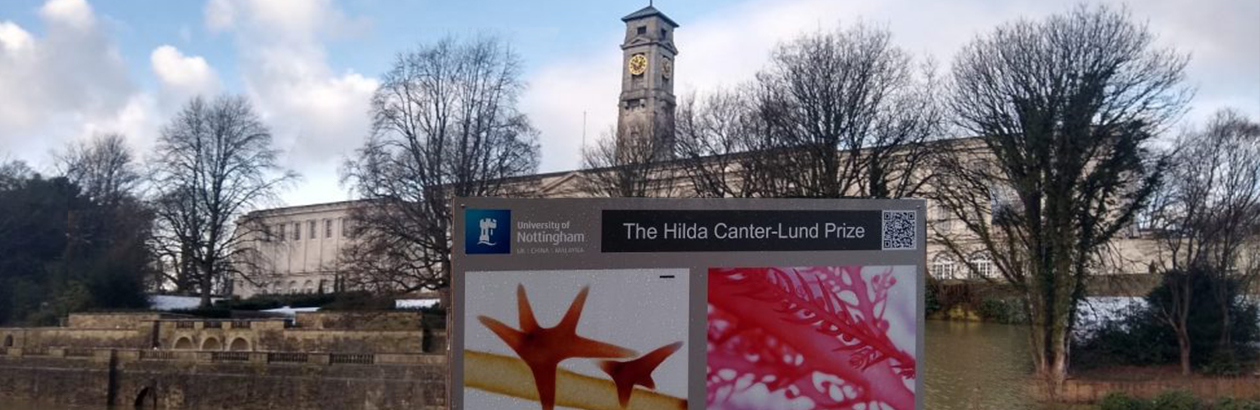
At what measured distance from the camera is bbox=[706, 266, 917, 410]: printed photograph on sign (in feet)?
15.2

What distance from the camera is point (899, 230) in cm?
491

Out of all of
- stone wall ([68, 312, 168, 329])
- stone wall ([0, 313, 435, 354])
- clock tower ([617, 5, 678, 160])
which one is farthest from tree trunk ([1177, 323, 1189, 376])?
clock tower ([617, 5, 678, 160])

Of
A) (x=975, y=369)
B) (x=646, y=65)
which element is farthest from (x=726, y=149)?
(x=646, y=65)

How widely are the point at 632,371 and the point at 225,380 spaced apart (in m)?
32.7

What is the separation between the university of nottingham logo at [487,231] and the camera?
4254mm

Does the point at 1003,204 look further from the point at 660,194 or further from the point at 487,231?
the point at 487,231

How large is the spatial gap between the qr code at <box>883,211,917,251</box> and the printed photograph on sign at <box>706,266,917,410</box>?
126mm

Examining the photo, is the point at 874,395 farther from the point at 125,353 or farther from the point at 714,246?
the point at 125,353

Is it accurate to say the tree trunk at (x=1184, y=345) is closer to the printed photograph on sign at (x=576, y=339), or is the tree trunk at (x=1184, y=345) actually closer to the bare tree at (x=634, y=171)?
the bare tree at (x=634, y=171)

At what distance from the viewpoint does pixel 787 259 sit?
470 cm

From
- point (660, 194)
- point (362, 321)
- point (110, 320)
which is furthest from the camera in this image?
point (110, 320)

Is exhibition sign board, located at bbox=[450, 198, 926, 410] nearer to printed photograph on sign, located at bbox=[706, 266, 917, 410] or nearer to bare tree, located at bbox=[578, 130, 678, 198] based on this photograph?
printed photograph on sign, located at bbox=[706, 266, 917, 410]

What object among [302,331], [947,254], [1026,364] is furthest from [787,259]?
[302,331]

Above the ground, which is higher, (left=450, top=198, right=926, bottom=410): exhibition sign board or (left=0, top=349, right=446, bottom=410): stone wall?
(left=450, top=198, right=926, bottom=410): exhibition sign board
